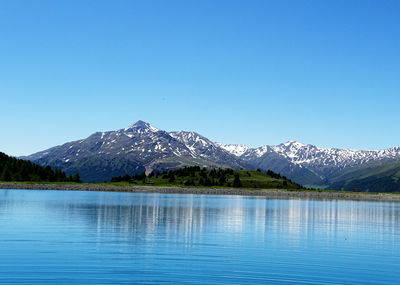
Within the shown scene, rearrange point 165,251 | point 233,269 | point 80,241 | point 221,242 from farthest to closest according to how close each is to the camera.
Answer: point 221,242 → point 80,241 → point 165,251 → point 233,269

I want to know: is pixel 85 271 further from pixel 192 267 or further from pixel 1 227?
pixel 1 227

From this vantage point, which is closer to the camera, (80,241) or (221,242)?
(80,241)

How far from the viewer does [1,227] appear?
58.0 meters

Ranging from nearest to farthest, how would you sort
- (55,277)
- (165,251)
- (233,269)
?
1. (55,277)
2. (233,269)
3. (165,251)

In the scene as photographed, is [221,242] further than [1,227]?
No

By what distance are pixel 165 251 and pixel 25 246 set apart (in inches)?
524

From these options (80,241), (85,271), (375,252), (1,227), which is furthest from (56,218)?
(375,252)

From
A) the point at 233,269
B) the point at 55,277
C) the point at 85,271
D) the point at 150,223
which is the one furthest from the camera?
the point at 150,223

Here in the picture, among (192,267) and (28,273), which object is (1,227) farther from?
(192,267)

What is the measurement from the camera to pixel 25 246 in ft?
143

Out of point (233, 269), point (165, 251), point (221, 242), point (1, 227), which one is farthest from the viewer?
point (1, 227)

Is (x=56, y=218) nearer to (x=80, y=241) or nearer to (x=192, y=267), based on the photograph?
(x=80, y=241)

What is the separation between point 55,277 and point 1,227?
31.1 m

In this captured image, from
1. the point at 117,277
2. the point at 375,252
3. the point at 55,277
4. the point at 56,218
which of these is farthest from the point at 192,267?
the point at 56,218
